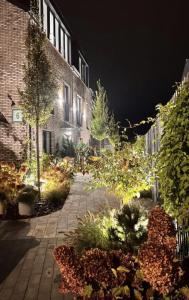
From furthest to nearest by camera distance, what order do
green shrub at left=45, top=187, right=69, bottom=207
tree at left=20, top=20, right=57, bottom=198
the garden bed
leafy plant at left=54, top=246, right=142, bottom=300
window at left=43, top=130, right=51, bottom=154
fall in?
1. window at left=43, top=130, right=51, bottom=154
2. tree at left=20, top=20, right=57, bottom=198
3. green shrub at left=45, top=187, right=69, bottom=207
4. the garden bed
5. leafy plant at left=54, top=246, right=142, bottom=300

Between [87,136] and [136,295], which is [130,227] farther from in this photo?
[87,136]

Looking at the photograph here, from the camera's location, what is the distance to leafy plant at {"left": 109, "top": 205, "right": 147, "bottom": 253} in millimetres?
4961

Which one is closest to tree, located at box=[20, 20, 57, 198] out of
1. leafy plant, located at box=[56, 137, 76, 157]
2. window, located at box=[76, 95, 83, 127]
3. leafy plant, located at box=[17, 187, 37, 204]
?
leafy plant, located at box=[17, 187, 37, 204]

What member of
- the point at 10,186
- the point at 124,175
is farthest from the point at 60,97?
the point at 124,175

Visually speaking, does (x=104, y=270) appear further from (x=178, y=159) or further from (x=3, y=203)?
(x=3, y=203)

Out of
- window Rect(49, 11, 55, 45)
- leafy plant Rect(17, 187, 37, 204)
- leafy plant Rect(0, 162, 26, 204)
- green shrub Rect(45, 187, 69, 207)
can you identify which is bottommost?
green shrub Rect(45, 187, 69, 207)

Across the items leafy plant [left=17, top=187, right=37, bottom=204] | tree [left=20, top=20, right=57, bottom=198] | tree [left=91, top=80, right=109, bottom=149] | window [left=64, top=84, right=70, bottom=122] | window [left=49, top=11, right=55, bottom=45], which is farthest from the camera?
tree [left=91, top=80, right=109, bottom=149]

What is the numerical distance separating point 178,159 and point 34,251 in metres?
3.16

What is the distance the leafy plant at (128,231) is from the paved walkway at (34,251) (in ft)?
3.28

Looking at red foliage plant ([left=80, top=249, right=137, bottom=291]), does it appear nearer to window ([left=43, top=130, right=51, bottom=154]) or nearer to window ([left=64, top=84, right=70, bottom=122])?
window ([left=43, top=130, right=51, bottom=154])

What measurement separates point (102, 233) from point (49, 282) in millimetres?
1204

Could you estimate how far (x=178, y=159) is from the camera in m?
3.35

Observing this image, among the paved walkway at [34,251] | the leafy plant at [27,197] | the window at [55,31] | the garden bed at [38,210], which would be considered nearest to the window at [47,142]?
the window at [55,31]

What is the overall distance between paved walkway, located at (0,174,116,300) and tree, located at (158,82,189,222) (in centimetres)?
172
